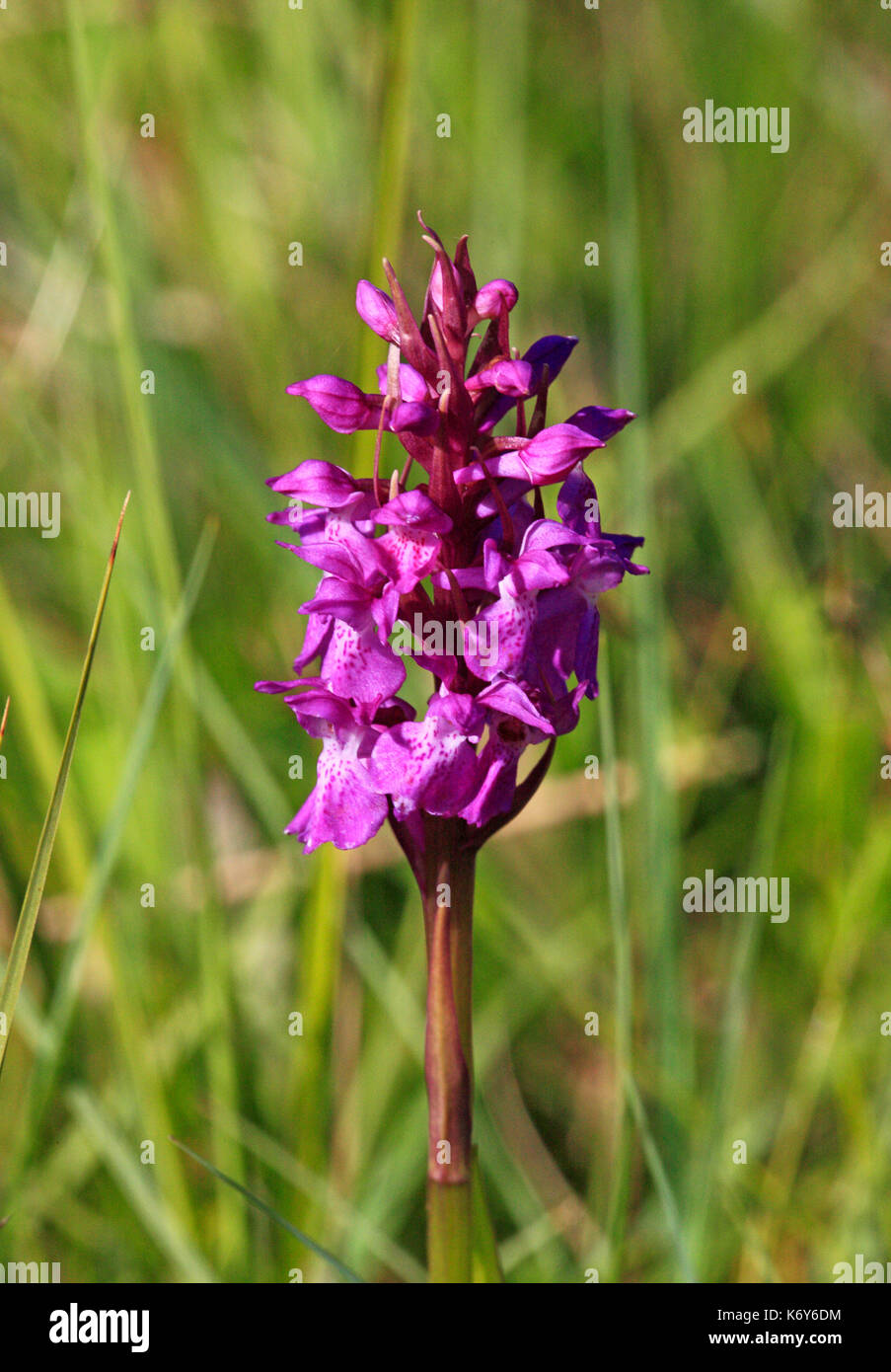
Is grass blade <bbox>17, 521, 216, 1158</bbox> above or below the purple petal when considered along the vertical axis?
below

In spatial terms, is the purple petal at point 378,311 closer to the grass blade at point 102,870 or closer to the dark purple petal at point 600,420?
the dark purple petal at point 600,420

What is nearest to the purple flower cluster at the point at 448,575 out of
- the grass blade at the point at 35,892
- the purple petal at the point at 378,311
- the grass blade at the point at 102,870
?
the purple petal at the point at 378,311

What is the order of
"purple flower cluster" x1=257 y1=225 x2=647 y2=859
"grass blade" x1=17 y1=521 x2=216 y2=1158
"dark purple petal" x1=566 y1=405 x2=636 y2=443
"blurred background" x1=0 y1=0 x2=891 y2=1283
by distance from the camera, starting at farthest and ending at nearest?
1. "blurred background" x1=0 y1=0 x2=891 y2=1283
2. "grass blade" x1=17 y1=521 x2=216 y2=1158
3. "dark purple petal" x1=566 y1=405 x2=636 y2=443
4. "purple flower cluster" x1=257 y1=225 x2=647 y2=859

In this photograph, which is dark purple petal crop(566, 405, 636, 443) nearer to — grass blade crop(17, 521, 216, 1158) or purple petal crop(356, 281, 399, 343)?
purple petal crop(356, 281, 399, 343)

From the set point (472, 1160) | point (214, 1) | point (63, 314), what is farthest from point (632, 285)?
point (214, 1)

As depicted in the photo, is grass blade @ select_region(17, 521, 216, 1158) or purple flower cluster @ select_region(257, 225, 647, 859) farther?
grass blade @ select_region(17, 521, 216, 1158)

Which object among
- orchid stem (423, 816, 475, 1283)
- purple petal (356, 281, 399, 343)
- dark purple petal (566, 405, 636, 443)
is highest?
purple petal (356, 281, 399, 343)

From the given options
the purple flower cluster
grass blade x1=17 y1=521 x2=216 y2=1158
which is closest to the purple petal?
the purple flower cluster

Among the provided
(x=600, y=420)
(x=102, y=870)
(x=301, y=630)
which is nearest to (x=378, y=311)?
(x=600, y=420)

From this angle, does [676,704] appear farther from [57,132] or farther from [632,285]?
[57,132]
